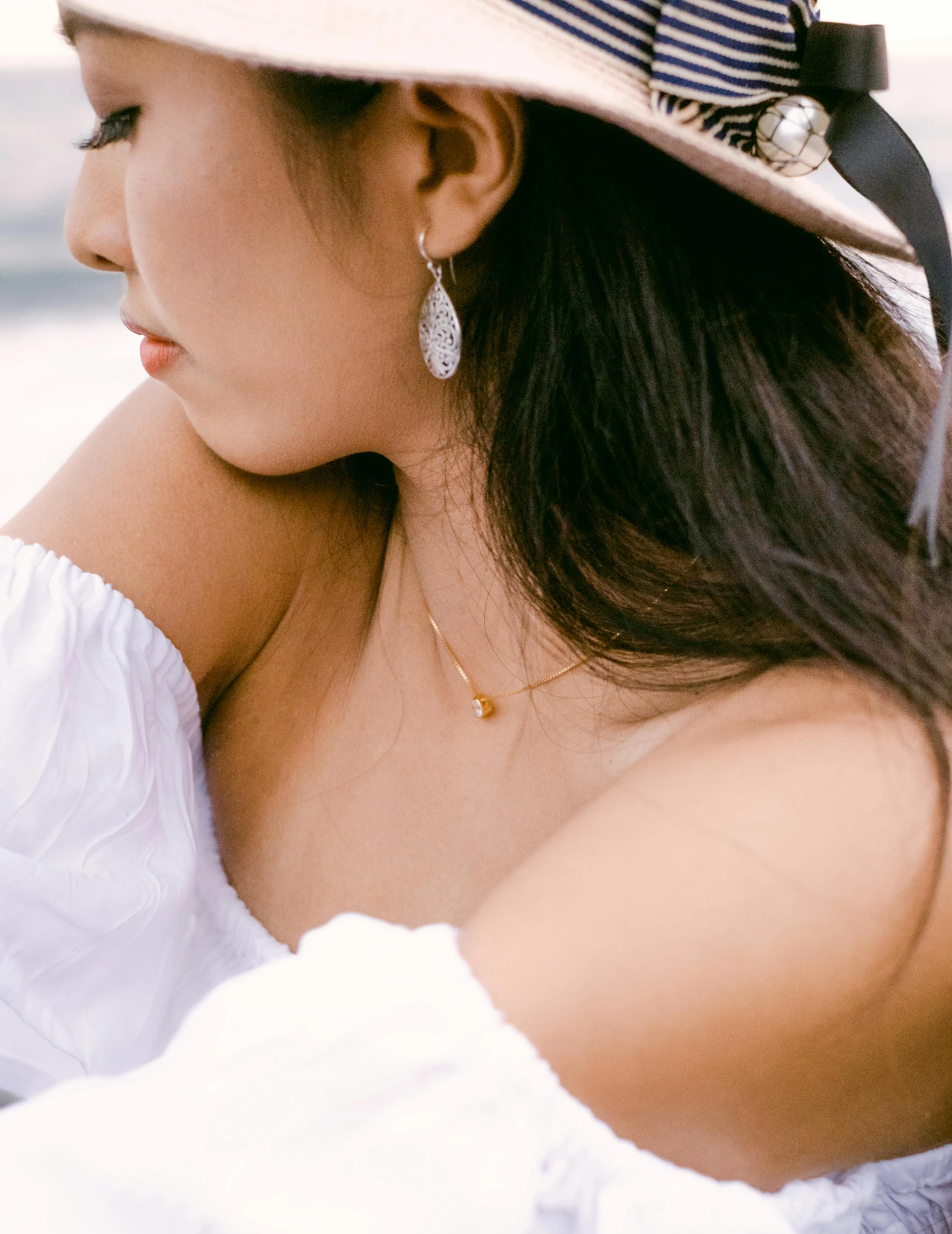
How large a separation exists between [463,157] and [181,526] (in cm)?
40

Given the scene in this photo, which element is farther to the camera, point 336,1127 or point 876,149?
point 876,149

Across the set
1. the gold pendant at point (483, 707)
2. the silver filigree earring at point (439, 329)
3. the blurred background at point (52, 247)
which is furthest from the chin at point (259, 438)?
the blurred background at point (52, 247)

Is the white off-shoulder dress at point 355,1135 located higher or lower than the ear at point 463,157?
lower

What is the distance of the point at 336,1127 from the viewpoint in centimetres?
54

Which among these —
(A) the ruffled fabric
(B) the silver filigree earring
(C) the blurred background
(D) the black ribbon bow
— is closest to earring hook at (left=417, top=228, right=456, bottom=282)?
(B) the silver filigree earring

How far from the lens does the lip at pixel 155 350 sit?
843mm

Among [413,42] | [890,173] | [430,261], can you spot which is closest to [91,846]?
[430,261]

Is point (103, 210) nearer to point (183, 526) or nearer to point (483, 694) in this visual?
point (183, 526)

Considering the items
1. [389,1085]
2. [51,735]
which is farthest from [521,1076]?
[51,735]

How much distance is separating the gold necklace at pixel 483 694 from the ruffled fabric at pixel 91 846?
234 mm

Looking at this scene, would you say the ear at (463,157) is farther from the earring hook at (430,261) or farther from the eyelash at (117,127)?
the eyelash at (117,127)

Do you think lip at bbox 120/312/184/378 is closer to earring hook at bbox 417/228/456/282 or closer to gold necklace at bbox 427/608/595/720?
earring hook at bbox 417/228/456/282

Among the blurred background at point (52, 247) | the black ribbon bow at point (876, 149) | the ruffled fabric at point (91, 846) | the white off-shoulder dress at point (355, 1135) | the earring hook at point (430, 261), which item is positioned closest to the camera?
the white off-shoulder dress at point (355, 1135)

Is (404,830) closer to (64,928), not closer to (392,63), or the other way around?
(64,928)
